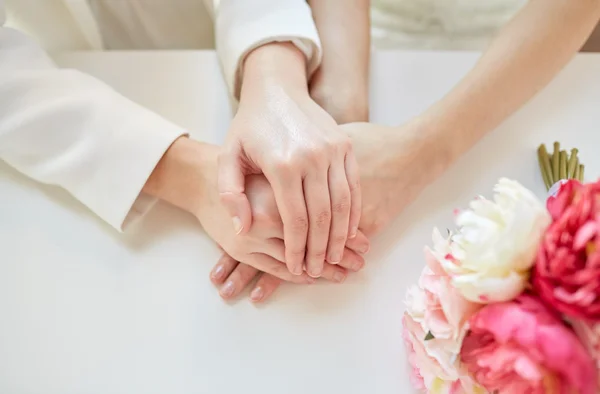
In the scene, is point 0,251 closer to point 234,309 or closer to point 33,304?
point 33,304

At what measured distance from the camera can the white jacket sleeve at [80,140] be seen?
64cm

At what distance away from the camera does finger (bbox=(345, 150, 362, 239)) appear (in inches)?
23.5

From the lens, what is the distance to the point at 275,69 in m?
0.67

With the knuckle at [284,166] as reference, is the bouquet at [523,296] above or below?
above

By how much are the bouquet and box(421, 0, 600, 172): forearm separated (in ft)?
0.97

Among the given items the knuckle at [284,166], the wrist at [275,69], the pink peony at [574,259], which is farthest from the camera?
the wrist at [275,69]

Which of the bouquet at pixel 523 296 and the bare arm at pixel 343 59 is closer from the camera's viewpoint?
the bouquet at pixel 523 296

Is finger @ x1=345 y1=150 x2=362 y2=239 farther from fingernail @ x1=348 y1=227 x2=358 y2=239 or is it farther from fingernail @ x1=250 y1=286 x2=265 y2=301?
fingernail @ x1=250 y1=286 x2=265 y2=301

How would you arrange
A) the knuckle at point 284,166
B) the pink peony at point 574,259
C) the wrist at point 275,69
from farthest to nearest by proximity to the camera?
1. the wrist at point 275,69
2. the knuckle at point 284,166
3. the pink peony at point 574,259

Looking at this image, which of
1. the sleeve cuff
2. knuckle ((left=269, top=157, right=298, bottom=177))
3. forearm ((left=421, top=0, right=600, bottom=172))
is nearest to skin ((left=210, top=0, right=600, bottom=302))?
forearm ((left=421, top=0, right=600, bottom=172))

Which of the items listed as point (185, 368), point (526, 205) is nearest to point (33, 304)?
point (185, 368)

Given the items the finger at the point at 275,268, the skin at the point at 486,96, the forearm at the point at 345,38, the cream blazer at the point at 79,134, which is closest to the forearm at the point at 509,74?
the skin at the point at 486,96

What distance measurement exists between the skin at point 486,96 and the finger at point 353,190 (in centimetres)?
4

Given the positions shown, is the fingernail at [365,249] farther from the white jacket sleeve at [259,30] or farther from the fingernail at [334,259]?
the white jacket sleeve at [259,30]
